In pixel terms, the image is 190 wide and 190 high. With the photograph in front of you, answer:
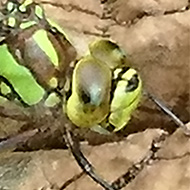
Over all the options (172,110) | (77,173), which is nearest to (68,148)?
(77,173)

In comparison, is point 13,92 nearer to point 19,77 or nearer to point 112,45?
point 19,77

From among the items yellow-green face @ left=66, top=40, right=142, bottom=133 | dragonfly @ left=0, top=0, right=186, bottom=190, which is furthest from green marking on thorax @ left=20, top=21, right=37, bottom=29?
yellow-green face @ left=66, top=40, right=142, bottom=133

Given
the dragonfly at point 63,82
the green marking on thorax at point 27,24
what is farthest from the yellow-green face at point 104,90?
the green marking on thorax at point 27,24

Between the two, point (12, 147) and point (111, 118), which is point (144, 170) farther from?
point (12, 147)

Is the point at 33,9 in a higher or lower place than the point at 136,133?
higher

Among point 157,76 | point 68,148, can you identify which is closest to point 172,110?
point 157,76

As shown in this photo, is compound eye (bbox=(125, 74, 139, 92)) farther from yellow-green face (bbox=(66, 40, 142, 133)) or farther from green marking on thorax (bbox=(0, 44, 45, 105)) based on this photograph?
green marking on thorax (bbox=(0, 44, 45, 105))

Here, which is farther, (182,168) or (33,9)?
(33,9)
